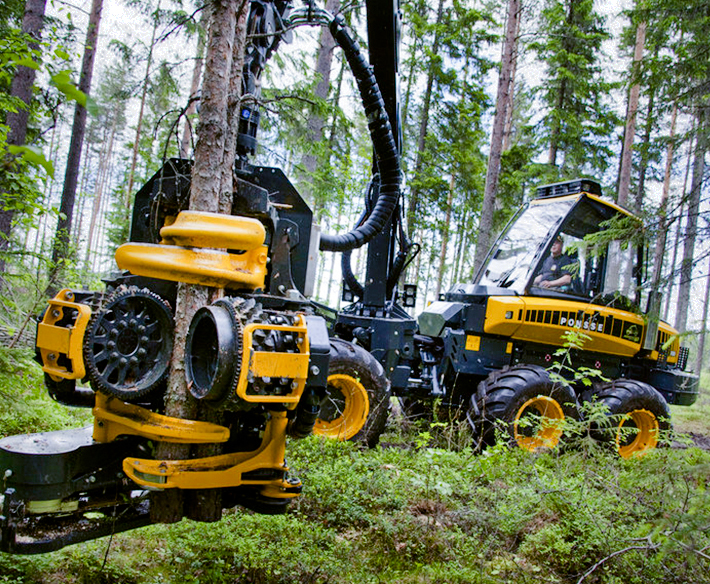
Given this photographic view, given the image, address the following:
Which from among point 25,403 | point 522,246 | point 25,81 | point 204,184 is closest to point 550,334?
point 522,246

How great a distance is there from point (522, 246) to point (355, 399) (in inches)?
133

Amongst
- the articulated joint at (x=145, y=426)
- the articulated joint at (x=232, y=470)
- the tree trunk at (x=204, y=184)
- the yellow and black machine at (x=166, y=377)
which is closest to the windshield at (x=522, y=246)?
the yellow and black machine at (x=166, y=377)

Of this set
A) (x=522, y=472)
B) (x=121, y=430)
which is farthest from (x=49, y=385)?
(x=522, y=472)

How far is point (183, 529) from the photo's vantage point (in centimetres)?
376

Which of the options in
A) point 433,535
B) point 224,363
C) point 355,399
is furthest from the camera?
point 355,399

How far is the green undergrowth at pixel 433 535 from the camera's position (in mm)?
3051

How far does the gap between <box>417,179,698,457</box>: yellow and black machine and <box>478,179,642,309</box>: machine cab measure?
2cm

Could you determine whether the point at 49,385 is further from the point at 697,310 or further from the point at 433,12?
the point at 433,12

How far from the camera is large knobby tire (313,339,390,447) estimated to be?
17.8 feet

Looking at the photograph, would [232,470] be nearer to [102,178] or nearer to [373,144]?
[373,144]

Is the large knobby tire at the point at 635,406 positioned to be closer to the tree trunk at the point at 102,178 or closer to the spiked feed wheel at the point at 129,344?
the spiked feed wheel at the point at 129,344

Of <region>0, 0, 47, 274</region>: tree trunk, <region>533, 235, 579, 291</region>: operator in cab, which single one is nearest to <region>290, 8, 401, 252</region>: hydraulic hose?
<region>533, 235, 579, 291</region>: operator in cab

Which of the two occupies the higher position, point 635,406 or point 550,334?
point 550,334

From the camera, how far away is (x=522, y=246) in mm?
7312
